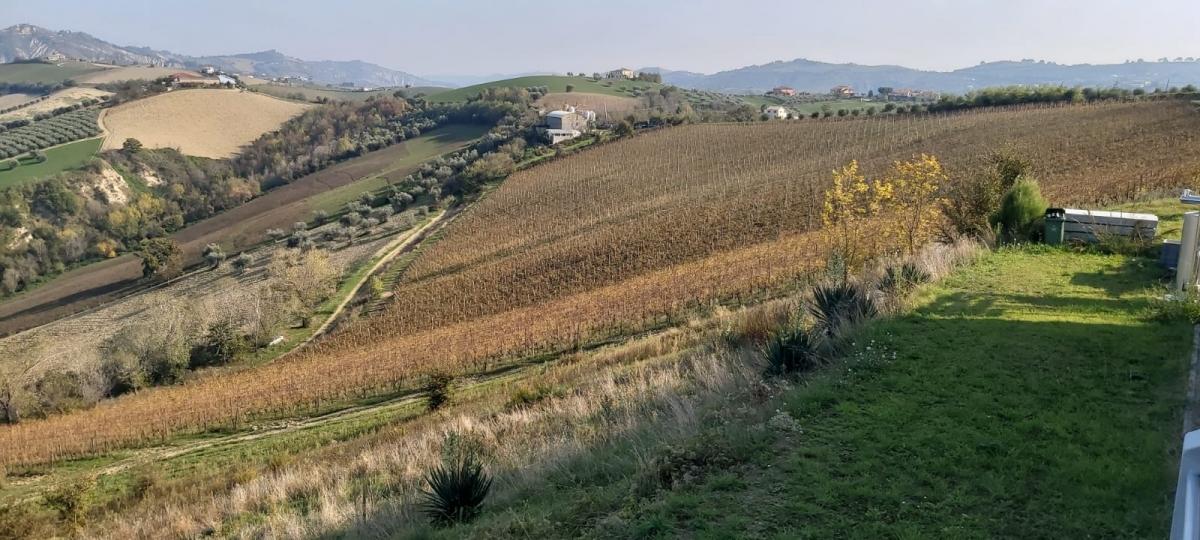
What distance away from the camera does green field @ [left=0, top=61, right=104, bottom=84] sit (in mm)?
158375

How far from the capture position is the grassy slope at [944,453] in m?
5.15

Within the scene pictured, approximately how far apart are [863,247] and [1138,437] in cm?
1064

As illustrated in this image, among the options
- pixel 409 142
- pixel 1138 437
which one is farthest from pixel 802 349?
pixel 409 142

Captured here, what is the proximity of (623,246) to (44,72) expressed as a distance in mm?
201282

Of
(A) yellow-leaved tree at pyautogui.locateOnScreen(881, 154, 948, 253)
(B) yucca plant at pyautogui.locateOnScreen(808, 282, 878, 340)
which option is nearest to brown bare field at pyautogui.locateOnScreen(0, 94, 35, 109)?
(A) yellow-leaved tree at pyautogui.locateOnScreen(881, 154, 948, 253)

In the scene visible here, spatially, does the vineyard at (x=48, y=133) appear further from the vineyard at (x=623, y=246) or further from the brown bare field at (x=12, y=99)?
the vineyard at (x=623, y=246)

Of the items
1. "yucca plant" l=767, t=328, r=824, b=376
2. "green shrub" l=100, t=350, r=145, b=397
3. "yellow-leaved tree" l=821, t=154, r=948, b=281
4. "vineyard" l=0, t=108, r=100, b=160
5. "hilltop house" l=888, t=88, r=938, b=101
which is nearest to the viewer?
"yucca plant" l=767, t=328, r=824, b=376

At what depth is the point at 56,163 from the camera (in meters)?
85.3

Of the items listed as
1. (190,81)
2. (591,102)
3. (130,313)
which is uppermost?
(190,81)

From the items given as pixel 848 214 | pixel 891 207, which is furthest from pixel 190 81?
pixel 848 214

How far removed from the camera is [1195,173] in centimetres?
A: 1914

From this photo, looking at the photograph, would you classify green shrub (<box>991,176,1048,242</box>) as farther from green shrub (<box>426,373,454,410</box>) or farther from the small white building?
the small white building

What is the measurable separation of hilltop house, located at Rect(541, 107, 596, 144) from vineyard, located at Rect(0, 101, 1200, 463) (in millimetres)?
20322

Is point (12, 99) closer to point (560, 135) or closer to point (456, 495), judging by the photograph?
point (560, 135)
